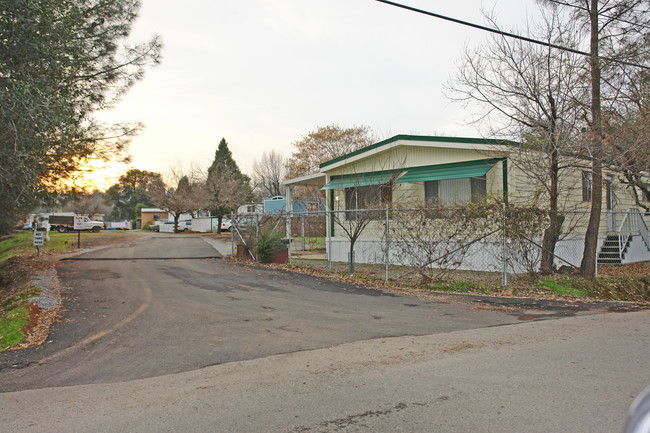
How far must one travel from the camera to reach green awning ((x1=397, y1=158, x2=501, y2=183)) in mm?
13727

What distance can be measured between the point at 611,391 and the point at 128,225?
70.2 metres

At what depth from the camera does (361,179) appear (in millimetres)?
16719

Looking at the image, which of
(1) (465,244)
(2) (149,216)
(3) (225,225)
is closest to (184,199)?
(3) (225,225)

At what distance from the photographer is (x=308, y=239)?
2381cm

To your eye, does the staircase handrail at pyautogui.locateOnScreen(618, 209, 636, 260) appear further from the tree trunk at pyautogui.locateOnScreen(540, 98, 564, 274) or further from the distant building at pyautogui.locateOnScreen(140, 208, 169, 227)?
the distant building at pyautogui.locateOnScreen(140, 208, 169, 227)

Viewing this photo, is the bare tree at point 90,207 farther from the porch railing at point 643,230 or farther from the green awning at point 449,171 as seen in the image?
the porch railing at point 643,230

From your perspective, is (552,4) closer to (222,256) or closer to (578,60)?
(578,60)

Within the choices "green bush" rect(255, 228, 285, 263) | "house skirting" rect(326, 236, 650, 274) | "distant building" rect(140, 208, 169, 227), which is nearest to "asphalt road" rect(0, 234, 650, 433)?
"house skirting" rect(326, 236, 650, 274)

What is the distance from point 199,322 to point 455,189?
10.1m

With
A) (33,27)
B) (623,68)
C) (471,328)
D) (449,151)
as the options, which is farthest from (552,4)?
(33,27)

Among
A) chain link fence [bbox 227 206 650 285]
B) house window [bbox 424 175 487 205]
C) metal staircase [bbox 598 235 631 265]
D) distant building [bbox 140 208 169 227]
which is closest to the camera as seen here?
chain link fence [bbox 227 206 650 285]

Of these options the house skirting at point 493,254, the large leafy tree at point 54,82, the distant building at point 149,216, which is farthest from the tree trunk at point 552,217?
the distant building at point 149,216

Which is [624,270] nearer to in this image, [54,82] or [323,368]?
[323,368]

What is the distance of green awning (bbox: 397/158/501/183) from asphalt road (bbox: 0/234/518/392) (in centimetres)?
531
